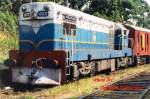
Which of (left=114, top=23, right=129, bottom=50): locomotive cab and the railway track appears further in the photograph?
(left=114, top=23, right=129, bottom=50): locomotive cab

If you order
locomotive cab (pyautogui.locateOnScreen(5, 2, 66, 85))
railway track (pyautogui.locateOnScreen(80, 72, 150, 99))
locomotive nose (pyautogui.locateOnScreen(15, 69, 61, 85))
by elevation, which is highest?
locomotive cab (pyautogui.locateOnScreen(5, 2, 66, 85))

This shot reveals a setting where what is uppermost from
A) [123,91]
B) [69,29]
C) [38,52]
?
[69,29]

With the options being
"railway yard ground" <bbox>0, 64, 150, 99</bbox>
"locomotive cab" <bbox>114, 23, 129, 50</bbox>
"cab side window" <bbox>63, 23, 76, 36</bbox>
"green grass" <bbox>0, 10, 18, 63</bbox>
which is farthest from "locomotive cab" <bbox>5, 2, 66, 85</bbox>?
"green grass" <bbox>0, 10, 18, 63</bbox>

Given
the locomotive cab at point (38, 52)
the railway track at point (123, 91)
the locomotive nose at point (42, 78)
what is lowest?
the railway track at point (123, 91)

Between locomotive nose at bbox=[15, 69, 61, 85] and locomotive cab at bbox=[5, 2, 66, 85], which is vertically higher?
locomotive cab at bbox=[5, 2, 66, 85]

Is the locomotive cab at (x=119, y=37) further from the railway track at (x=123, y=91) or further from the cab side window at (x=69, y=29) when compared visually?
the cab side window at (x=69, y=29)

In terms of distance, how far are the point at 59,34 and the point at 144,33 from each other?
1878 centimetres

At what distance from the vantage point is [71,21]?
17797 millimetres

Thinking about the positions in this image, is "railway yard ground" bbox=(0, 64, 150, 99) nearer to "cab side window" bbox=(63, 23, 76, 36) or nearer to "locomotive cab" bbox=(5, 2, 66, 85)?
"locomotive cab" bbox=(5, 2, 66, 85)

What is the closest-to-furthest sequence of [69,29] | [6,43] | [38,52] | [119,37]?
[38,52] < [69,29] < [119,37] < [6,43]

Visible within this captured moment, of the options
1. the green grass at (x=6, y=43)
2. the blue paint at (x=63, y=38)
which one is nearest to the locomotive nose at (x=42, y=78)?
the blue paint at (x=63, y=38)

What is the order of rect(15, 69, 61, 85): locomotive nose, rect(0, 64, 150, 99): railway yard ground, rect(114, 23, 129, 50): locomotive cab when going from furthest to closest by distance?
rect(114, 23, 129, 50): locomotive cab, rect(15, 69, 61, 85): locomotive nose, rect(0, 64, 150, 99): railway yard ground

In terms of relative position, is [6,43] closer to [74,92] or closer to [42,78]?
[42,78]

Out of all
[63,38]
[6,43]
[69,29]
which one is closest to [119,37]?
[6,43]
